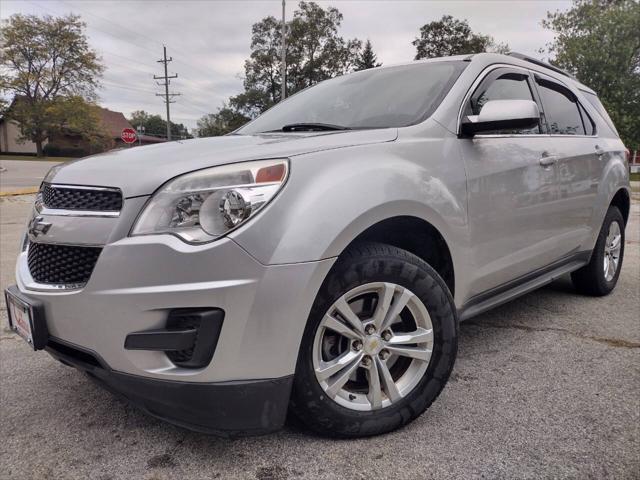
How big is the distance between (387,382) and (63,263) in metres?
1.26

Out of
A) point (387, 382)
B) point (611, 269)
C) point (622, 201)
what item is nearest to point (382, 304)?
point (387, 382)

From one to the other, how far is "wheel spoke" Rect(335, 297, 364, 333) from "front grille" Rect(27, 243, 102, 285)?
0.83 metres

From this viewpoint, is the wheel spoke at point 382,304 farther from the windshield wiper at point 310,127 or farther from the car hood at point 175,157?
the windshield wiper at point 310,127

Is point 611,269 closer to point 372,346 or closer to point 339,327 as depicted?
point 372,346

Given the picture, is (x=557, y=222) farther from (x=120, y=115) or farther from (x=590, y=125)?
(x=120, y=115)

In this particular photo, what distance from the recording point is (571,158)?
307 cm

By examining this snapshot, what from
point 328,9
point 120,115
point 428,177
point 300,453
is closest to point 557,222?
point 428,177

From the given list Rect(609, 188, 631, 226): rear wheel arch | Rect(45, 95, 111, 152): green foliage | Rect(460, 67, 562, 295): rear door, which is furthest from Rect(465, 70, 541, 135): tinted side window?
Rect(45, 95, 111, 152): green foliage

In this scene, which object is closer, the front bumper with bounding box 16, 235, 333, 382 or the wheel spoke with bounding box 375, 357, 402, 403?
the front bumper with bounding box 16, 235, 333, 382

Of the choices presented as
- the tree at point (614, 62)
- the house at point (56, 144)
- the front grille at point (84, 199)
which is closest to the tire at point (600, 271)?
the front grille at point (84, 199)

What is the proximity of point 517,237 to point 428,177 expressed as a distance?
2.69ft

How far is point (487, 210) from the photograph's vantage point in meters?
2.32

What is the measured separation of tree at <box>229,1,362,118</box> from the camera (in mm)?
43062

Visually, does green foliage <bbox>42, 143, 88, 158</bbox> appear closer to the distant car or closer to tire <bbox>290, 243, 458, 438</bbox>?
the distant car
